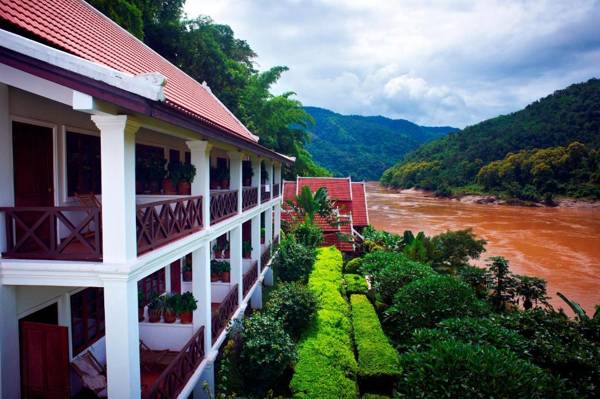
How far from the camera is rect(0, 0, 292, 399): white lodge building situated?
4289 millimetres

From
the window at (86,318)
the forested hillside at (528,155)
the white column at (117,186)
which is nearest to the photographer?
the white column at (117,186)

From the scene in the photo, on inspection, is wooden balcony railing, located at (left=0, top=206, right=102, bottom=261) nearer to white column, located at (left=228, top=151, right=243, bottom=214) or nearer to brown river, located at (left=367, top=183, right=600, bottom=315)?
white column, located at (left=228, top=151, right=243, bottom=214)

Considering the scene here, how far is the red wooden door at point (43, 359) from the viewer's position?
17.2 feet

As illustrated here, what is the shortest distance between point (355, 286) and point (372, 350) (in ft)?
18.0

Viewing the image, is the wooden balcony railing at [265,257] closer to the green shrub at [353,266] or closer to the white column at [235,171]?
the white column at [235,171]

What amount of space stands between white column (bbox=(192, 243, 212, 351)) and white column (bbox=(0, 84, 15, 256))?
3209mm

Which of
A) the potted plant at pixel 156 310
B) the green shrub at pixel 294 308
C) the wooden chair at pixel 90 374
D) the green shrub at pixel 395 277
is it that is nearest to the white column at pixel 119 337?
the wooden chair at pixel 90 374

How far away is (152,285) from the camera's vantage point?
30.9ft

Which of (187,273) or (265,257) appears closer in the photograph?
(187,273)

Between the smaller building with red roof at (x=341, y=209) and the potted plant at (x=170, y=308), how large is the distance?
14301mm

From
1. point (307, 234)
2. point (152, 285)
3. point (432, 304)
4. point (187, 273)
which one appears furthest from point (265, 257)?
point (432, 304)

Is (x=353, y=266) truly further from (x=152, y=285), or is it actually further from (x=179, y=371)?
(x=179, y=371)

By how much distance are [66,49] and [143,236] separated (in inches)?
109

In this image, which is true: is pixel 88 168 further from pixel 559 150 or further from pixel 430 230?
pixel 559 150
